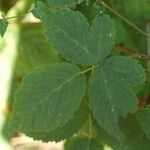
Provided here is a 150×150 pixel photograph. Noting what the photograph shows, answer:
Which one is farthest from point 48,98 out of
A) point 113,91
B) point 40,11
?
point 40,11

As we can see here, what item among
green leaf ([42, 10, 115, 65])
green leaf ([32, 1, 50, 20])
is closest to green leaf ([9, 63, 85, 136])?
green leaf ([42, 10, 115, 65])

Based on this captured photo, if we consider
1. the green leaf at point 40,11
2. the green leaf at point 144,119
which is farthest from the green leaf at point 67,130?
the green leaf at point 40,11

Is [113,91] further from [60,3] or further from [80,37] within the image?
[60,3]

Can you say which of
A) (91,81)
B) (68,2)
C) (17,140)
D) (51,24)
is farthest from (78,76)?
(17,140)

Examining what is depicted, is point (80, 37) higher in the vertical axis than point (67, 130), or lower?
higher

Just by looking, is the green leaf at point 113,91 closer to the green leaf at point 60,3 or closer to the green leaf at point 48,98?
the green leaf at point 48,98

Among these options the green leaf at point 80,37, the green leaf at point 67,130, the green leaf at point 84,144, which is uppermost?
the green leaf at point 80,37
